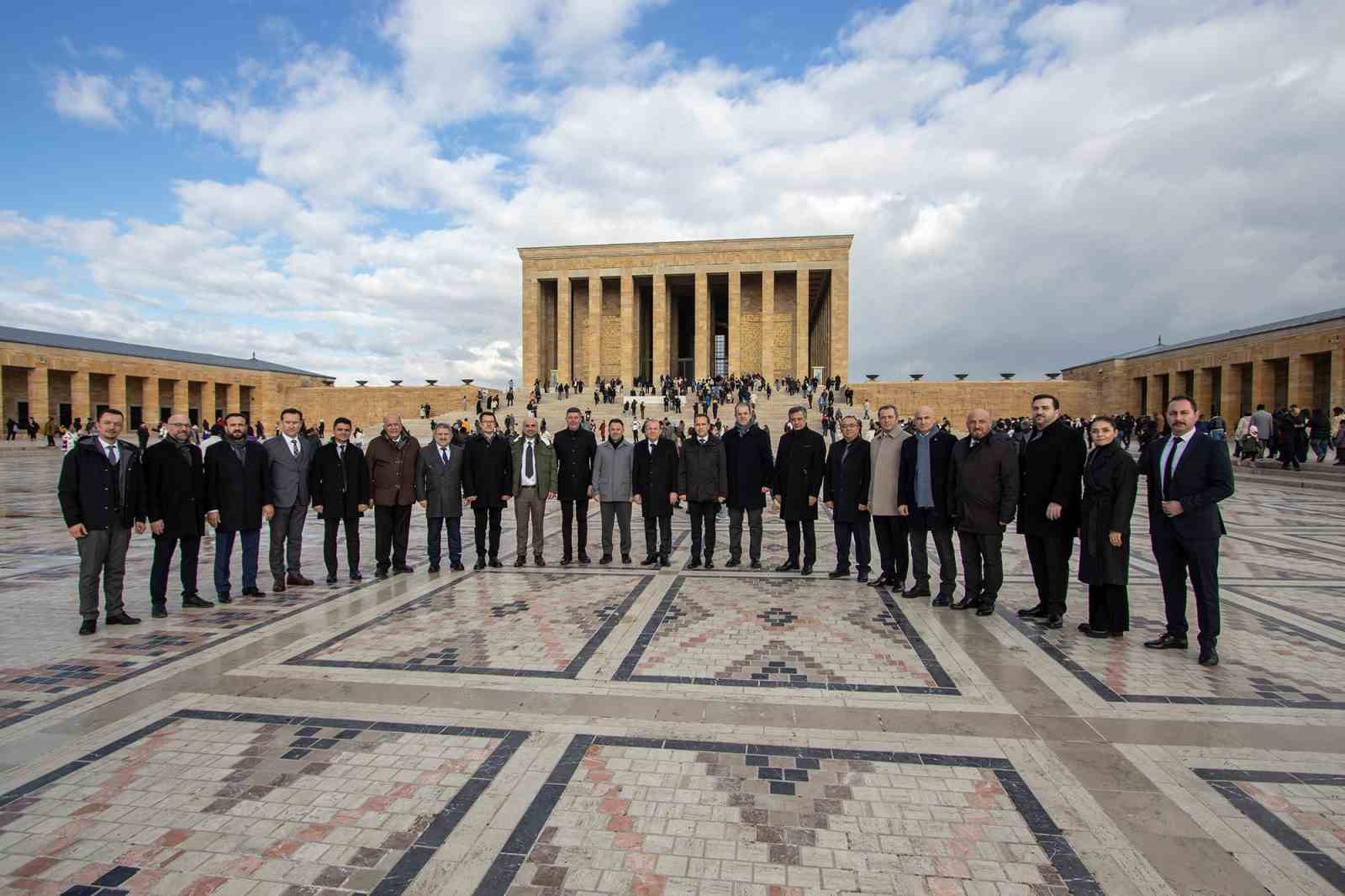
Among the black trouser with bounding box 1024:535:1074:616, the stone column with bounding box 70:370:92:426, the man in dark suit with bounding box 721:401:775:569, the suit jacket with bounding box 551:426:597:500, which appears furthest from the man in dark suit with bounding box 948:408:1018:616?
the stone column with bounding box 70:370:92:426

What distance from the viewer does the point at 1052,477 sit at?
17.3ft

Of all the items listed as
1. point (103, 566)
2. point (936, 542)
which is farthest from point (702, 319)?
point (103, 566)

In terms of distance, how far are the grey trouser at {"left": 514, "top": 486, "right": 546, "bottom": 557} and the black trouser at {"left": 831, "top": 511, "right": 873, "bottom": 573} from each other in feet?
11.0

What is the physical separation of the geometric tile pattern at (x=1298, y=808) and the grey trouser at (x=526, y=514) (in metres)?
6.05

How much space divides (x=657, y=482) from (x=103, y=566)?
503 cm

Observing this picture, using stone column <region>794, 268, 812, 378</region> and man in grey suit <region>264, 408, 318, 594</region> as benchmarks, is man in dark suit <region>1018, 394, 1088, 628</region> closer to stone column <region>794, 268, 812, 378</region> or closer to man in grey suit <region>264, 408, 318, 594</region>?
man in grey suit <region>264, 408, 318, 594</region>

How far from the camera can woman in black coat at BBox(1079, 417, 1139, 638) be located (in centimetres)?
479

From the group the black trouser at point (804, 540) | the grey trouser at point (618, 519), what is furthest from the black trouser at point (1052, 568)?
the grey trouser at point (618, 519)

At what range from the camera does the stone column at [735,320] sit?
39500mm

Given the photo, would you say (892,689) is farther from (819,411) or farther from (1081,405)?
(1081,405)

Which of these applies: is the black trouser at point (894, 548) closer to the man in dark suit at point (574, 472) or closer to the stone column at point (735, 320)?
the man in dark suit at point (574, 472)

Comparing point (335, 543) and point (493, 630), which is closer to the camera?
point (493, 630)

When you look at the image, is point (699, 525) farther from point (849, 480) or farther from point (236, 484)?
point (236, 484)

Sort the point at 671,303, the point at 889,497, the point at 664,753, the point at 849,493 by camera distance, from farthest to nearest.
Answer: the point at 671,303, the point at 849,493, the point at 889,497, the point at 664,753
